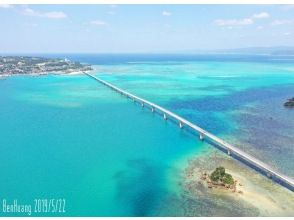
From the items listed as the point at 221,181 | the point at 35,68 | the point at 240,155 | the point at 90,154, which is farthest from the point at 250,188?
the point at 35,68

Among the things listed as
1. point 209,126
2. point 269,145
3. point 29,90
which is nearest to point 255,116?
point 209,126

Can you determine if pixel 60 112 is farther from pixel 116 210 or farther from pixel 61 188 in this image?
pixel 116 210

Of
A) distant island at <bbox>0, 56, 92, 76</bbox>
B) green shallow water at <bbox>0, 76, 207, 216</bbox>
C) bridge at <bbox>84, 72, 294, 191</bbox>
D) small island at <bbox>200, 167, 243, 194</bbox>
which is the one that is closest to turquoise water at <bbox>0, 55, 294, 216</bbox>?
green shallow water at <bbox>0, 76, 207, 216</bbox>

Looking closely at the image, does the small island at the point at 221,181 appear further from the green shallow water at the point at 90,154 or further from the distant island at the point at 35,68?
the distant island at the point at 35,68

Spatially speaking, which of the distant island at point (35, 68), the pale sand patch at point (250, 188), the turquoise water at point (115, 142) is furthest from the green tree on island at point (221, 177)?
the distant island at point (35, 68)

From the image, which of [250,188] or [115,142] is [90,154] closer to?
[115,142]

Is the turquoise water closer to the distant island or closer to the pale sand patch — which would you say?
the pale sand patch
